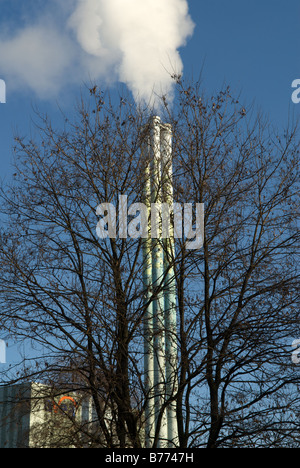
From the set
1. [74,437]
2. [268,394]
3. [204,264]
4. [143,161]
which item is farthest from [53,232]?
[268,394]

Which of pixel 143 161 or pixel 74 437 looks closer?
pixel 74 437

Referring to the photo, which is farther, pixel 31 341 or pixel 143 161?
pixel 143 161

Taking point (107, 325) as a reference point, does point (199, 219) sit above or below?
above

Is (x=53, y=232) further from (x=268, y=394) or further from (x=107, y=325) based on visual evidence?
(x=268, y=394)

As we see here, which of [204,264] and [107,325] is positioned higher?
[204,264]

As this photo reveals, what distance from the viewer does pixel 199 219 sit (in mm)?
11250

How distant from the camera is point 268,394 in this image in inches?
415

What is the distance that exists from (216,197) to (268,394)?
3.53 meters
